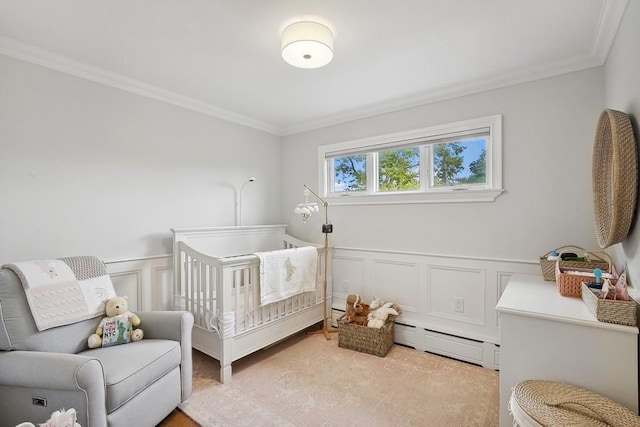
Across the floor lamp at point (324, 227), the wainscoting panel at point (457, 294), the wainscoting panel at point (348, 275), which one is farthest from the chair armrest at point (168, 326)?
the wainscoting panel at point (457, 294)

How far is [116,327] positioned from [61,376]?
51 centimetres

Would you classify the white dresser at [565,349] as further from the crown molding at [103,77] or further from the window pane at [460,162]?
the crown molding at [103,77]

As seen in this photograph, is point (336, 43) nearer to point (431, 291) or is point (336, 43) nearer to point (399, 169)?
point (399, 169)

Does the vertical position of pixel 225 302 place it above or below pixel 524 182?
below

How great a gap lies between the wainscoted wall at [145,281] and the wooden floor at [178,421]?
3.22 ft

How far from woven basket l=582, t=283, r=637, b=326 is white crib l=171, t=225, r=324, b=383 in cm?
204

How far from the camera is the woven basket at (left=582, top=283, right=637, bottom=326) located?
3.88 ft

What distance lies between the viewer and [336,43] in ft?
6.12

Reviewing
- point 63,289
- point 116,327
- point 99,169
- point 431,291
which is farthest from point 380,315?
point 99,169

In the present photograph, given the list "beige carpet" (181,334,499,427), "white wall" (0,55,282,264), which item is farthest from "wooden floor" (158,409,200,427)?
"white wall" (0,55,282,264)

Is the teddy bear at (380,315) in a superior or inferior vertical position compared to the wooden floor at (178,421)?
superior

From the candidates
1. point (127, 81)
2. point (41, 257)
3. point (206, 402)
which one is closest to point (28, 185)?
point (41, 257)

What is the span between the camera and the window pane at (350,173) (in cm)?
321

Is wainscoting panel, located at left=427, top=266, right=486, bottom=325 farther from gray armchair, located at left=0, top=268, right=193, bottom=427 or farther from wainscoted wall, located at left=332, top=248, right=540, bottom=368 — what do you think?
gray armchair, located at left=0, top=268, right=193, bottom=427
